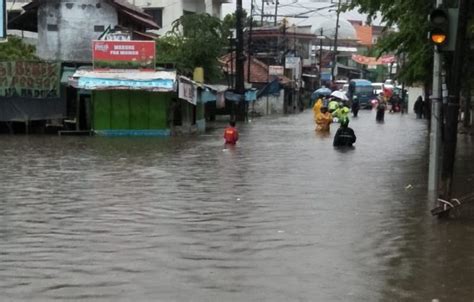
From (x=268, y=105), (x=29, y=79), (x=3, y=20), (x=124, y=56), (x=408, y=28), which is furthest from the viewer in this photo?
(x=268, y=105)

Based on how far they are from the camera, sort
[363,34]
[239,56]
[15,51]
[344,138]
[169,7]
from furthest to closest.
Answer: [363,34], [169,7], [239,56], [15,51], [344,138]

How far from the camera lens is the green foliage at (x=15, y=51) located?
1350 inches

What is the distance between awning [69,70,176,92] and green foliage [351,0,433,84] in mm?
10437

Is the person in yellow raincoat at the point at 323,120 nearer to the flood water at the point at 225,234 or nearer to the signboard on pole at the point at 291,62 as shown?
the flood water at the point at 225,234

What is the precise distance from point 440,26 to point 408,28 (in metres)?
6.03

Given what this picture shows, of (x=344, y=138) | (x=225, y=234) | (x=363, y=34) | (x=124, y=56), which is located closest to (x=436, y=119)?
Result: (x=225, y=234)

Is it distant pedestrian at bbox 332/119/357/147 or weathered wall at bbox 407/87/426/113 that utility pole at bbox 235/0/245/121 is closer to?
distant pedestrian at bbox 332/119/357/147

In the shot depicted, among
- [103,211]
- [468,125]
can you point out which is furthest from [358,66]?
[103,211]

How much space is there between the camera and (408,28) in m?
16.2

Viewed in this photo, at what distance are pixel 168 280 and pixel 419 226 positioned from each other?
13.6 ft

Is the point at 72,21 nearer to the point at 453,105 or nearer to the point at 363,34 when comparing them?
the point at 453,105

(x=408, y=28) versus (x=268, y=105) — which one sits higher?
(x=408, y=28)

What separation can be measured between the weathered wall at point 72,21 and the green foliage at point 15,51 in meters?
1.15

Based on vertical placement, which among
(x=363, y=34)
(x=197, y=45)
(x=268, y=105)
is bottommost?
(x=268, y=105)
